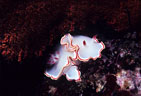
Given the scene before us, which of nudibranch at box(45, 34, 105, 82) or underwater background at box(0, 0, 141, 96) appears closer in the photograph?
underwater background at box(0, 0, 141, 96)

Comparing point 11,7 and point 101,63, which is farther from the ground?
point 11,7

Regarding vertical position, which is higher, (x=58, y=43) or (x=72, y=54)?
(x=58, y=43)

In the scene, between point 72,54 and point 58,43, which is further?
point 58,43

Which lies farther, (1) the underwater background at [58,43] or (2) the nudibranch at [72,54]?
(2) the nudibranch at [72,54]

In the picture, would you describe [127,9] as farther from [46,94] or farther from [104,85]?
[46,94]

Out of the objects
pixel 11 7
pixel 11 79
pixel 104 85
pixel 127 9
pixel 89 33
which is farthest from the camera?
pixel 89 33

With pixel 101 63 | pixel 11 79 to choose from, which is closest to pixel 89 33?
pixel 101 63

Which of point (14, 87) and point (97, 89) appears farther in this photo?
point (14, 87)

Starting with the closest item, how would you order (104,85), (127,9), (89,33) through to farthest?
(127,9), (104,85), (89,33)
